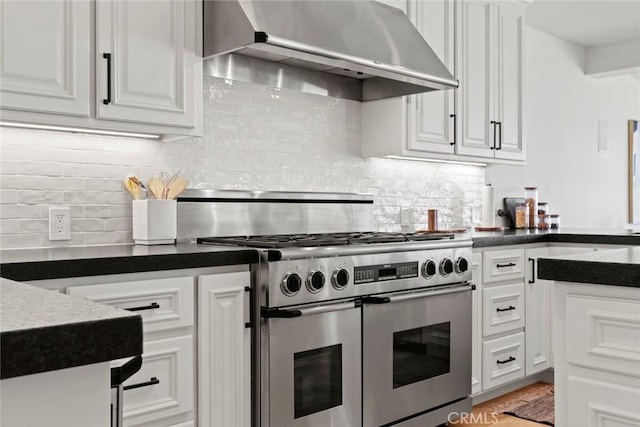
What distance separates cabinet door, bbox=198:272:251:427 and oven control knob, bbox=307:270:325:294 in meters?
0.23

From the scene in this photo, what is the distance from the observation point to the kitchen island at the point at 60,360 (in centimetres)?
65

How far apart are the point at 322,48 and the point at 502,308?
1.80 m

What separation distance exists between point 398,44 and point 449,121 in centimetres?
75

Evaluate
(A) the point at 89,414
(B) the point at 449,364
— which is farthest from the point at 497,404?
(A) the point at 89,414

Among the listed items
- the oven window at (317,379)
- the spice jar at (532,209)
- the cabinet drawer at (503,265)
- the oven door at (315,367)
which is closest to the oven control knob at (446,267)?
the cabinet drawer at (503,265)

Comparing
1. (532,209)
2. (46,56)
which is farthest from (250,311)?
(532,209)

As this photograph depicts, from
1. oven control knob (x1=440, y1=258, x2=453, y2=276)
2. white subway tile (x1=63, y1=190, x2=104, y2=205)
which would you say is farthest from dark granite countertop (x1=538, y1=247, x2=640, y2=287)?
white subway tile (x1=63, y1=190, x2=104, y2=205)

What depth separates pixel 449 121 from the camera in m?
3.72

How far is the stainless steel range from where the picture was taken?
2.34 metres

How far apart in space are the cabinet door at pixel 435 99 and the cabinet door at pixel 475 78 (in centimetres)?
9

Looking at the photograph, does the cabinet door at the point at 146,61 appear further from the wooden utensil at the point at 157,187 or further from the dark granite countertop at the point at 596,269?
the dark granite countertop at the point at 596,269

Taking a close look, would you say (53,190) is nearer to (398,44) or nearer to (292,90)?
(292,90)

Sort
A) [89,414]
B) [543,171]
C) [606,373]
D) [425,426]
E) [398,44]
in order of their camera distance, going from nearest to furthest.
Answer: [89,414]
[606,373]
[425,426]
[398,44]
[543,171]

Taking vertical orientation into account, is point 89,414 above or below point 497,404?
above
